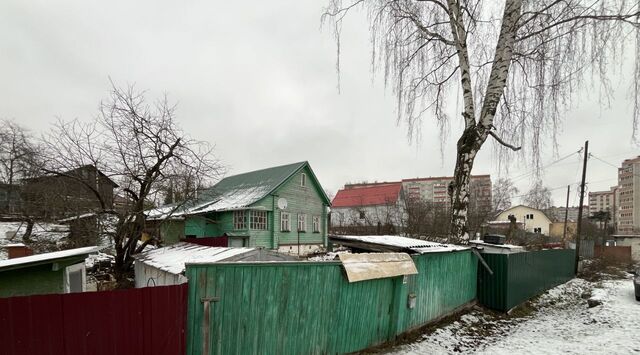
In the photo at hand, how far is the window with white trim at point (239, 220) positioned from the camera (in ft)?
69.9

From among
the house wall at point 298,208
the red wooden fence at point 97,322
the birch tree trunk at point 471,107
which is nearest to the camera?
the red wooden fence at point 97,322

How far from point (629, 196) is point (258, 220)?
9729cm

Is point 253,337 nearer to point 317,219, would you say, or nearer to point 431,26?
point 431,26

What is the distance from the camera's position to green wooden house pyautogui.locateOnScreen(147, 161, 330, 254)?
2136 cm

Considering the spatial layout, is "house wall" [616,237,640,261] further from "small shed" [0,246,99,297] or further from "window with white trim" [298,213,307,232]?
"small shed" [0,246,99,297]

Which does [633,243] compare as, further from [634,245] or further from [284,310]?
[284,310]

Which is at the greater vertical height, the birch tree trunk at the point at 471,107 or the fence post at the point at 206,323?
the birch tree trunk at the point at 471,107

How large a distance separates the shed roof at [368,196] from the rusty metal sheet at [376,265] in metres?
38.3

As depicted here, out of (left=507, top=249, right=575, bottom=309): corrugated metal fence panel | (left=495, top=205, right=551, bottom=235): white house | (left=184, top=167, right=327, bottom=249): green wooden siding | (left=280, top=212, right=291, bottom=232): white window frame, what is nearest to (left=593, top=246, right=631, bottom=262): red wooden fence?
(left=507, top=249, right=575, bottom=309): corrugated metal fence panel

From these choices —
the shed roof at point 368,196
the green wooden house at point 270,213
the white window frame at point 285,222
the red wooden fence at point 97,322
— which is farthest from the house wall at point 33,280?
the shed roof at point 368,196

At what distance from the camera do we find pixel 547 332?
745cm

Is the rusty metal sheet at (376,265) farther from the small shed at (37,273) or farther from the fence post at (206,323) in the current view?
the small shed at (37,273)

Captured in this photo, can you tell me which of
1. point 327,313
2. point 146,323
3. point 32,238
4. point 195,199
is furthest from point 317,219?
point 146,323

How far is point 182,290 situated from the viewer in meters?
3.92
